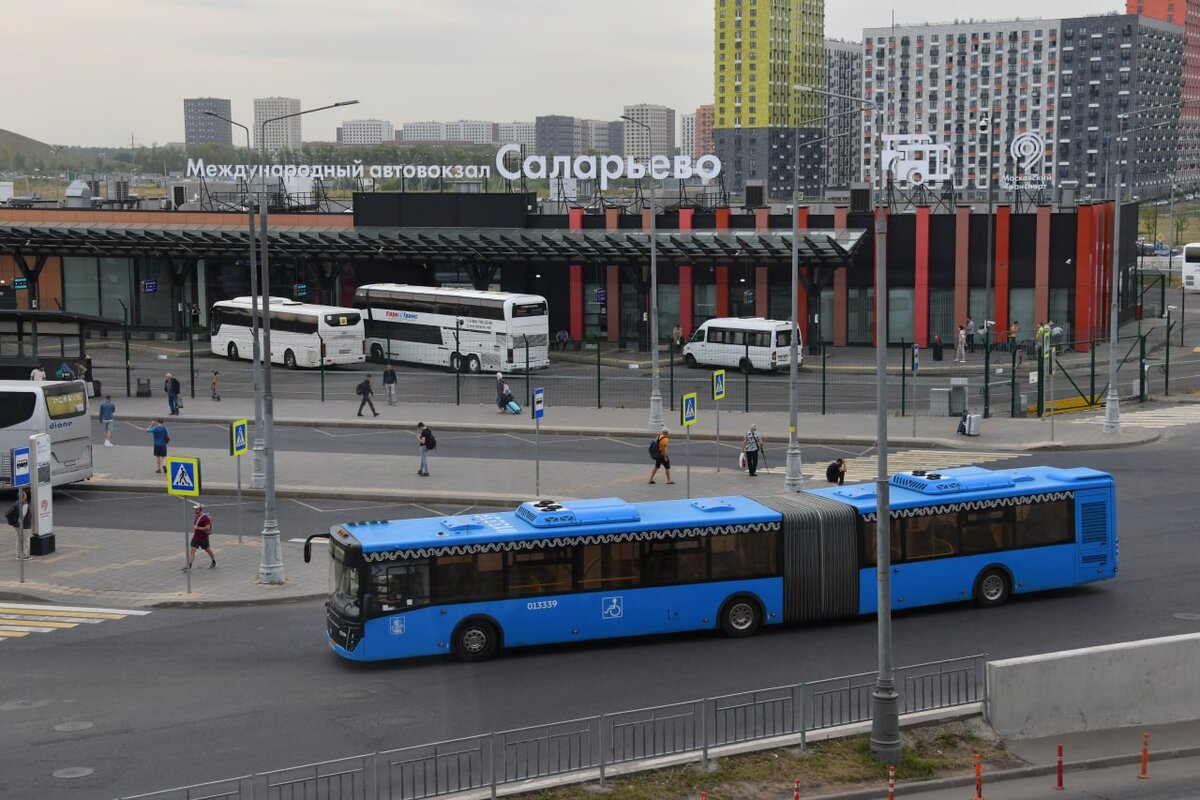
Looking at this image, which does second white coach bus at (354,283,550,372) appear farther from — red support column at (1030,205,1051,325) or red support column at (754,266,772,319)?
red support column at (1030,205,1051,325)

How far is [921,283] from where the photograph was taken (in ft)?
215

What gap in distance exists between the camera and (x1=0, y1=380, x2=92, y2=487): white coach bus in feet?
112

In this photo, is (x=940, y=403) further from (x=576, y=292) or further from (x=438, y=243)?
(x=438, y=243)

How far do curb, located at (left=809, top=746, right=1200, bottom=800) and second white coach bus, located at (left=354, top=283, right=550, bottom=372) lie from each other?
4064 cm

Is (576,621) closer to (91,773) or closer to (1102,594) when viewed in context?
(91,773)

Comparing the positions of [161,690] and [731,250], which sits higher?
[731,250]

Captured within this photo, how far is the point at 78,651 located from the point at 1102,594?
1713cm

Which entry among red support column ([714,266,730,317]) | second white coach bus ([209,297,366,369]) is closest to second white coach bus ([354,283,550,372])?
second white coach bus ([209,297,366,369])

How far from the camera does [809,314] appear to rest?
218ft

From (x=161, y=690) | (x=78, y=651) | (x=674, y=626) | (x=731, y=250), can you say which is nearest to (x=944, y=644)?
(x=674, y=626)

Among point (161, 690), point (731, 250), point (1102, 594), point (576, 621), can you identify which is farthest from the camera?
point (731, 250)

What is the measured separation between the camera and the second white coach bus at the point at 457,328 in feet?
195

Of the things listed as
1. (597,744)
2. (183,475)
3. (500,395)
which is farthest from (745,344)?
(597,744)

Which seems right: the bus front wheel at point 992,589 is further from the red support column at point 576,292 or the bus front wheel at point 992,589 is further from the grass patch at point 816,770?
the red support column at point 576,292
